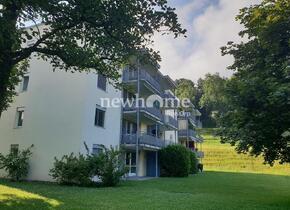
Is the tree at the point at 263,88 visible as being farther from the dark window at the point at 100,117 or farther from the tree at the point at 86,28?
the dark window at the point at 100,117

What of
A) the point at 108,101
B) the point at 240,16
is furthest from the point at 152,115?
the point at 240,16

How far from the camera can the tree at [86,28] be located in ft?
37.1

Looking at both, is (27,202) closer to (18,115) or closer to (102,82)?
(18,115)

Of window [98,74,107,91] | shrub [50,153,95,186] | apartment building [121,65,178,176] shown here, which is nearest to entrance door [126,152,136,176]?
apartment building [121,65,178,176]

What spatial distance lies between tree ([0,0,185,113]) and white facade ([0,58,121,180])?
969 cm

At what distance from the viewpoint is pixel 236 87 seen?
1229 cm

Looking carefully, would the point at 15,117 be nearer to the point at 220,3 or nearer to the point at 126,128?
the point at 126,128

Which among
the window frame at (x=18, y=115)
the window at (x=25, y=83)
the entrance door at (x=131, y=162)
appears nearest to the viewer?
the window frame at (x=18, y=115)

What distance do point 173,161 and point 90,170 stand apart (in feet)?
49.1

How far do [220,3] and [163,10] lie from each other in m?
3.63

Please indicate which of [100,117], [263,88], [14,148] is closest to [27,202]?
[263,88]

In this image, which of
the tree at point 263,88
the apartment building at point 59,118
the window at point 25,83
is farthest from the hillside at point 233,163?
the tree at point 263,88

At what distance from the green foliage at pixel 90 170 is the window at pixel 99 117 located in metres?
5.53

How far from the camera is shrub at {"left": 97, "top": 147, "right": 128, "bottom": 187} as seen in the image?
2005 centimetres
